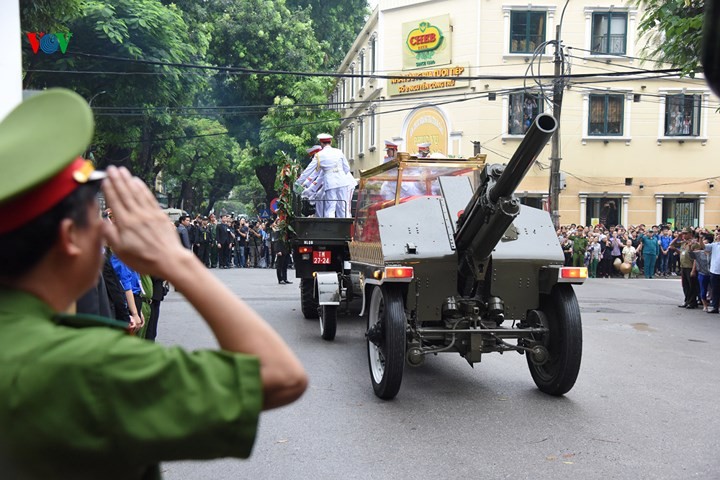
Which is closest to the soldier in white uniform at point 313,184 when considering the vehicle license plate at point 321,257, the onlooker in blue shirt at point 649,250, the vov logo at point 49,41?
the vehicle license plate at point 321,257

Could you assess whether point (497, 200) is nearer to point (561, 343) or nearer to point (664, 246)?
point (561, 343)

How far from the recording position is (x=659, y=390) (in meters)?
7.80

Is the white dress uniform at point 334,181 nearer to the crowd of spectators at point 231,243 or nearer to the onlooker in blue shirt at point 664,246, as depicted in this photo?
the crowd of spectators at point 231,243

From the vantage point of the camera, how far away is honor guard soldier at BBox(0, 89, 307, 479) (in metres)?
1.26

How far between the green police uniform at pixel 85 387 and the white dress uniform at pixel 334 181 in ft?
36.0

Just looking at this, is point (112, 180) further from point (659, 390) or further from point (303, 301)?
point (303, 301)

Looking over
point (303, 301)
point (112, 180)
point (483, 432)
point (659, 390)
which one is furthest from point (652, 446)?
point (303, 301)

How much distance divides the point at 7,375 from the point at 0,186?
1.10 feet

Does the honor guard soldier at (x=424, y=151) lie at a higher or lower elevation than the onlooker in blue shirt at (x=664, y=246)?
higher

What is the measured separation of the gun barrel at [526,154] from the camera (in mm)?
5555

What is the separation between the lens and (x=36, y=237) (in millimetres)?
1377

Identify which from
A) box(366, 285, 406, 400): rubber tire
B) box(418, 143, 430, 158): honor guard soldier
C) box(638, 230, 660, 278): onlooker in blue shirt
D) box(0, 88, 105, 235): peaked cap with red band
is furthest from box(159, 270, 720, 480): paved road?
box(638, 230, 660, 278): onlooker in blue shirt

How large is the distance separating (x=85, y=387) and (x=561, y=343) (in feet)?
20.8

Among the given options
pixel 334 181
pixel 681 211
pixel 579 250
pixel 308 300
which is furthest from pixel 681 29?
pixel 681 211
